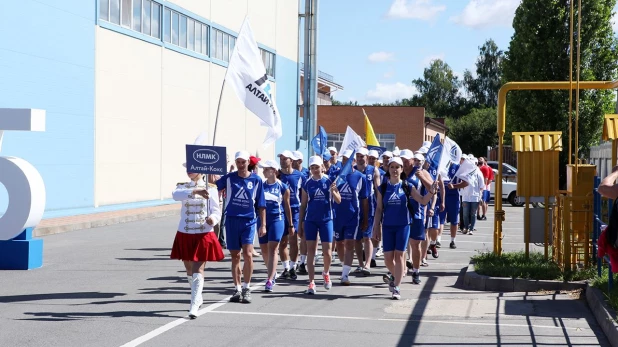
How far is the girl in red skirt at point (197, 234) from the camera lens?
9.34m

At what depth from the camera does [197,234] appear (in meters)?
9.41

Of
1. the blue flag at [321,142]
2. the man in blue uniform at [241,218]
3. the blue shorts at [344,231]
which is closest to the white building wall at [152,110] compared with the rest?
the blue flag at [321,142]

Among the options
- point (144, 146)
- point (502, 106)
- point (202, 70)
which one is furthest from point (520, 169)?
point (202, 70)

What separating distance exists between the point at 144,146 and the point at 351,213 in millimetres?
18114

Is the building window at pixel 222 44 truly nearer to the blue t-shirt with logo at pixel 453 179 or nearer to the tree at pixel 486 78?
the blue t-shirt with logo at pixel 453 179

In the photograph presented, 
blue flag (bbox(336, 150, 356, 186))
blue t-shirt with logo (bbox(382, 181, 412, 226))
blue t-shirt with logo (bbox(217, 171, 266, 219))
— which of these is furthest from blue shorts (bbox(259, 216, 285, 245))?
blue t-shirt with logo (bbox(382, 181, 412, 226))

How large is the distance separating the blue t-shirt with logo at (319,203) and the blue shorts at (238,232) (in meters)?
1.34

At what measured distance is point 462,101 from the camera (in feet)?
373

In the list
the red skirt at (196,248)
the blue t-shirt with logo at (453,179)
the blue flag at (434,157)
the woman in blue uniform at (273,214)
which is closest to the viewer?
the red skirt at (196,248)

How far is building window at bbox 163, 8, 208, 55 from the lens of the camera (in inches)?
1229

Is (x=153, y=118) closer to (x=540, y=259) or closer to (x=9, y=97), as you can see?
(x=9, y=97)

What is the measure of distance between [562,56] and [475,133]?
48316 mm

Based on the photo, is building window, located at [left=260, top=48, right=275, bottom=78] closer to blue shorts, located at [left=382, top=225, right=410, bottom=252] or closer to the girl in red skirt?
blue shorts, located at [left=382, top=225, right=410, bottom=252]

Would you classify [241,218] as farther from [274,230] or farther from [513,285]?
[513,285]
